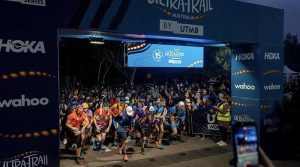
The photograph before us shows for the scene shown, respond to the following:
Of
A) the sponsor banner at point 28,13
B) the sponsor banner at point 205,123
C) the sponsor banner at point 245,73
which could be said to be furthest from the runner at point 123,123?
the sponsor banner at point 28,13

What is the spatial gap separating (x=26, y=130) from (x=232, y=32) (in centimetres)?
681

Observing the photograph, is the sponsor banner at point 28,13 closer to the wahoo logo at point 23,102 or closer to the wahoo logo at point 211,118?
the wahoo logo at point 23,102

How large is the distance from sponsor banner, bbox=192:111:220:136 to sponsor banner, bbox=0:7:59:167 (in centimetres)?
904

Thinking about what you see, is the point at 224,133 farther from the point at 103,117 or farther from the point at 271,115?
the point at 103,117

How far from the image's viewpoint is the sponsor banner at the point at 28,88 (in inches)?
258

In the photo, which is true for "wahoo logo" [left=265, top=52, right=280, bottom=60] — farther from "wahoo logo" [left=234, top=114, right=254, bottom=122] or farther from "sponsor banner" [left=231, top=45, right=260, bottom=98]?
"wahoo logo" [left=234, top=114, right=254, bottom=122]

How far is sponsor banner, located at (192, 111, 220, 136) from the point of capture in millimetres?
15203

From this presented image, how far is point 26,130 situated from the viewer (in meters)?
6.87

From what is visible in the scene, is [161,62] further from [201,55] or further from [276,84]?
[276,84]

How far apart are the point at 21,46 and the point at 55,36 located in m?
0.73

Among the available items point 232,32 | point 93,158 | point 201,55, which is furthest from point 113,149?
point 201,55

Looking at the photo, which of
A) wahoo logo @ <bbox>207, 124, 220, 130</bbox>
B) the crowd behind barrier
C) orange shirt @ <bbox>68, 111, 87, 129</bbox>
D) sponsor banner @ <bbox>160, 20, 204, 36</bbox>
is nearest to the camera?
sponsor banner @ <bbox>160, 20, 204, 36</bbox>

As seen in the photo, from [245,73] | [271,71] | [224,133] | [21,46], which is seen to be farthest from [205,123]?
[21,46]

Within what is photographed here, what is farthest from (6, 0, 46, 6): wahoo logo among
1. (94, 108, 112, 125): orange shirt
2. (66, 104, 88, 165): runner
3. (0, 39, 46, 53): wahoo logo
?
(94, 108, 112, 125): orange shirt
